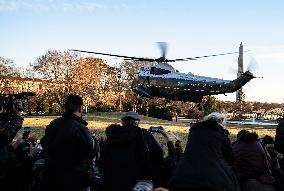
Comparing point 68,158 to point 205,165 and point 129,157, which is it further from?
point 205,165

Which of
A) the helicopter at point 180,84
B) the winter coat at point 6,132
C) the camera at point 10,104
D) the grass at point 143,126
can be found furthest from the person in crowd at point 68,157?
the helicopter at point 180,84

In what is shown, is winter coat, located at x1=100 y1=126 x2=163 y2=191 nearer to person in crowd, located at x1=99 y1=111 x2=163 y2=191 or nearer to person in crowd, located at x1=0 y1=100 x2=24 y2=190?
person in crowd, located at x1=99 y1=111 x2=163 y2=191

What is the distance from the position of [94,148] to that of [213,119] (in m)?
1.81

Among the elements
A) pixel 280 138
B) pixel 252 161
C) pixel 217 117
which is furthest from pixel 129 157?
pixel 280 138

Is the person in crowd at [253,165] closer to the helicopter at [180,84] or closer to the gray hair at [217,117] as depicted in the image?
the gray hair at [217,117]

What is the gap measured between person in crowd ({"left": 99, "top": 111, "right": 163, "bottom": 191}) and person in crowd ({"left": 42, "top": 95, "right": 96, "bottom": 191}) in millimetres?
295

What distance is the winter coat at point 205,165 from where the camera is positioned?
4.30m

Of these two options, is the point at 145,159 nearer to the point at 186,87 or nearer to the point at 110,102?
the point at 186,87

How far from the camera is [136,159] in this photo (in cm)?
560

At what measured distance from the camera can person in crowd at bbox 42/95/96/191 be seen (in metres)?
5.79

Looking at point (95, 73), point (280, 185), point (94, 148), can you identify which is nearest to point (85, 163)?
point (94, 148)

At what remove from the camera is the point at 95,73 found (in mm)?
69688

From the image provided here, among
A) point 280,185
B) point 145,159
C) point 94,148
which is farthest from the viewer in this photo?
point 280,185

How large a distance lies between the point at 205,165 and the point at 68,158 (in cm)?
211
